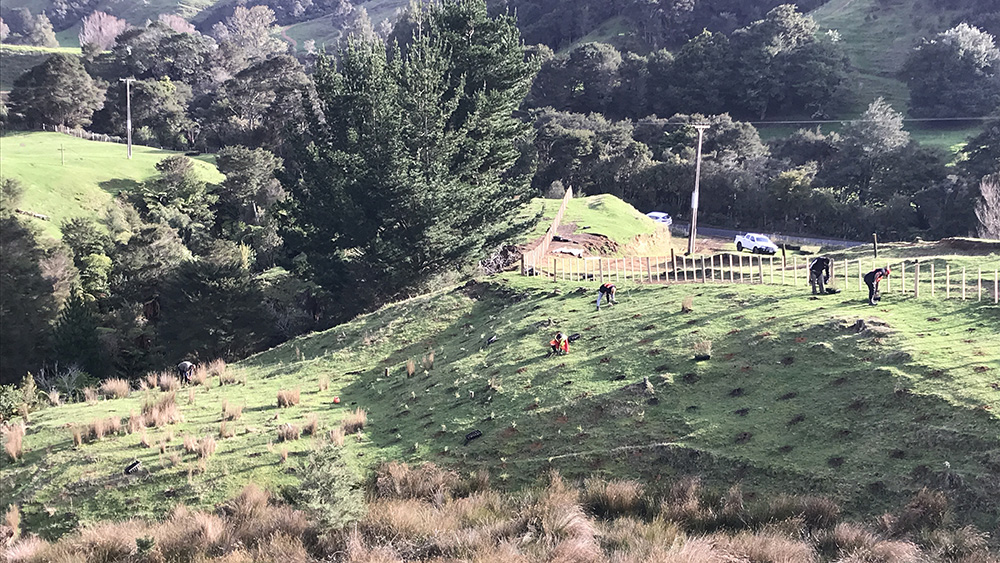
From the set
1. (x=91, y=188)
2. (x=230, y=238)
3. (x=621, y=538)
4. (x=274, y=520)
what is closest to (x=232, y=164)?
(x=230, y=238)

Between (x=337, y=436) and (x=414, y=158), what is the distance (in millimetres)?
20330

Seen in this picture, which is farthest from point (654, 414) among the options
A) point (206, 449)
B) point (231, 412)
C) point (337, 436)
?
point (231, 412)

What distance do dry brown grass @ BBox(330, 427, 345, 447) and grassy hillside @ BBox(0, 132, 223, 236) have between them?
42.4m

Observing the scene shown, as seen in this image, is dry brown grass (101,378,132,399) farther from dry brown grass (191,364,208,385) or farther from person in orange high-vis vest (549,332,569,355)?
person in orange high-vis vest (549,332,569,355)

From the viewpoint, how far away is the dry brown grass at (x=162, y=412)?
59.6ft

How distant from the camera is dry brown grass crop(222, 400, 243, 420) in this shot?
60.2 feet

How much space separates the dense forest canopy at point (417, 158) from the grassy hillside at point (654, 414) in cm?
1309

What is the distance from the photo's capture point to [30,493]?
49.3 feet

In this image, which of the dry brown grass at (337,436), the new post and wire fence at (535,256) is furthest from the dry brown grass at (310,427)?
the new post and wire fence at (535,256)

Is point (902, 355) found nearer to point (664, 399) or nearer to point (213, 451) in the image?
point (664, 399)

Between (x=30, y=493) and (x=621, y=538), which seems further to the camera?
(x=30, y=493)

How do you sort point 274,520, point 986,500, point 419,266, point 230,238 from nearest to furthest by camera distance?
point 986,500 < point 274,520 < point 419,266 < point 230,238

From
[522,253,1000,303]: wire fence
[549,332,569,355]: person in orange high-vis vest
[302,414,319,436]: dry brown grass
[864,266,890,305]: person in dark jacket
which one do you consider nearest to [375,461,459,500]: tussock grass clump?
[302,414,319,436]: dry brown grass

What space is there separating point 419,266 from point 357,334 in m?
7.25
